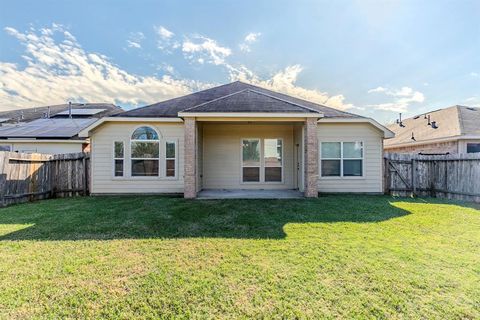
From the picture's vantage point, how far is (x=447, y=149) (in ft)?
46.8

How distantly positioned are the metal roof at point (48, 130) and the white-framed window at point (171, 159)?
7.44m

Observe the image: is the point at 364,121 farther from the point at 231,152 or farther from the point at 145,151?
the point at 145,151

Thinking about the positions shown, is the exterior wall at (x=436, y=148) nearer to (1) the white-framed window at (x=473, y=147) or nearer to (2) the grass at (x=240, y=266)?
(1) the white-framed window at (x=473, y=147)

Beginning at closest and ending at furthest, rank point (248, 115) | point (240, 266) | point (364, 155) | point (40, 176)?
point (240, 266), point (248, 115), point (40, 176), point (364, 155)

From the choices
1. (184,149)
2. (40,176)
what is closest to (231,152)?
(184,149)

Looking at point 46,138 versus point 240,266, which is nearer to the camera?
point 240,266

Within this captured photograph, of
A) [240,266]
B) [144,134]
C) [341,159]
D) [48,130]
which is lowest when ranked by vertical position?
[240,266]

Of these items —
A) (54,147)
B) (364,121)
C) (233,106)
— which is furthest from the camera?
(54,147)

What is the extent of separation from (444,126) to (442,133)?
1.06m

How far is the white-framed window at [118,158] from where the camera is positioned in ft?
32.8

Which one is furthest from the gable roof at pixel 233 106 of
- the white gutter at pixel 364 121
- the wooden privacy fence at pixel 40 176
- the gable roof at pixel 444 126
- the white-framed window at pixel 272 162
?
the gable roof at pixel 444 126

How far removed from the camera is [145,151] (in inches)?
396

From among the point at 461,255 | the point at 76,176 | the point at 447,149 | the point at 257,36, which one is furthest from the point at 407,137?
the point at 76,176

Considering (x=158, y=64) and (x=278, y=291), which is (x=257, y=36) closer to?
(x=158, y=64)
